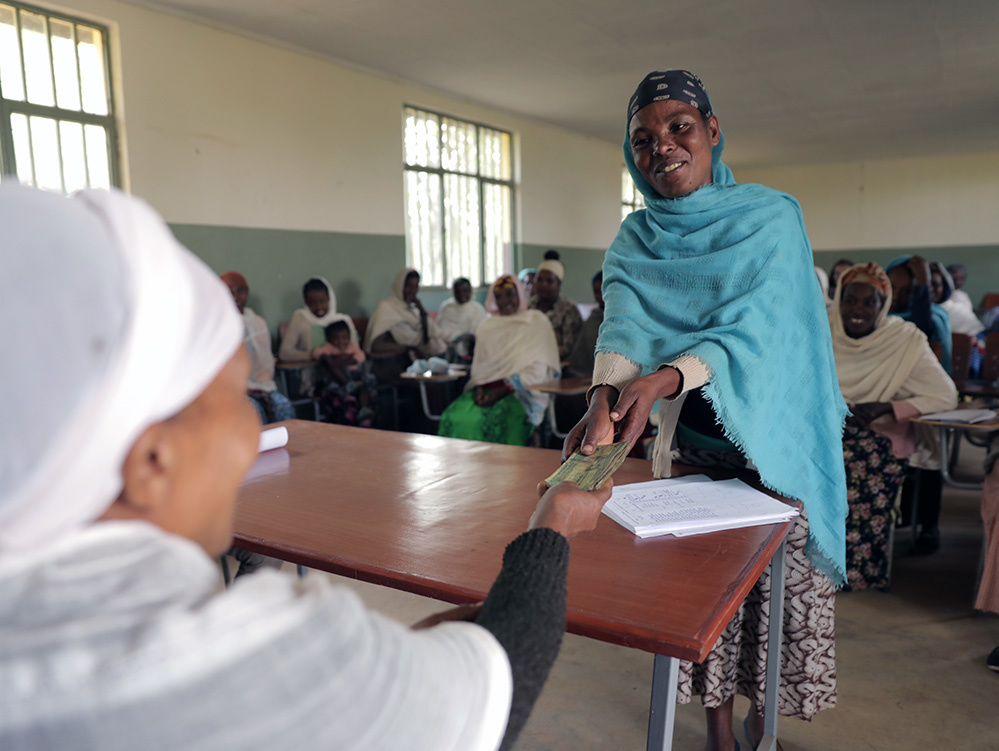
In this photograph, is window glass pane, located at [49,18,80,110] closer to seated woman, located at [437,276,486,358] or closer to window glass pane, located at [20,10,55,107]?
window glass pane, located at [20,10,55,107]

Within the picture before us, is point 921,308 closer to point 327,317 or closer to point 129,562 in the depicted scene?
Answer: point 327,317

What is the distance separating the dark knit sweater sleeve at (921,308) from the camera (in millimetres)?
4078

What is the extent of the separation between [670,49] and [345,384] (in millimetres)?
3903

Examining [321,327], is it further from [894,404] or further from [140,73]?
[894,404]

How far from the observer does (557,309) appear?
5699mm

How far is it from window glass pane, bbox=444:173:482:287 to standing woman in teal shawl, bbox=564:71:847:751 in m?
6.45

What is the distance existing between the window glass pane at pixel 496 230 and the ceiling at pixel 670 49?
977 millimetres

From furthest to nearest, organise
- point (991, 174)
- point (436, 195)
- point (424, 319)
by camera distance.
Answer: point (991, 174) < point (436, 195) < point (424, 319)

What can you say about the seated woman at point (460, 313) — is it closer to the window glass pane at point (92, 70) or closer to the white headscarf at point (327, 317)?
the white headscarf at point (327, 317)

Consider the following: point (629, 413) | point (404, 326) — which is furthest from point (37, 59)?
point (629, 413)

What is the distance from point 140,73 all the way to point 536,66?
11.1ft

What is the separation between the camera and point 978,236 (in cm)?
1179

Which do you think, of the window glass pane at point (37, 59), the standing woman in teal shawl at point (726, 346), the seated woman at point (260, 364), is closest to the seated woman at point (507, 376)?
the seated woman at point (260, 364)

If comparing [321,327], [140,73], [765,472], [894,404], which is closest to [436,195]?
[321,327]
